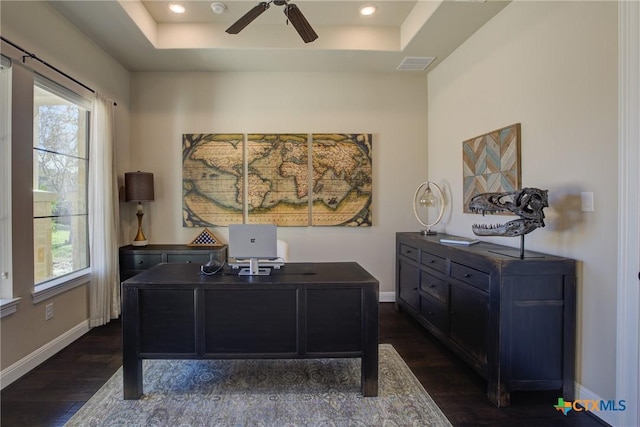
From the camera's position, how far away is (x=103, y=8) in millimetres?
2740

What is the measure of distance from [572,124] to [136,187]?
420 cm

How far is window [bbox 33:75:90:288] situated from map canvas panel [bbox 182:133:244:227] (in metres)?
1.07

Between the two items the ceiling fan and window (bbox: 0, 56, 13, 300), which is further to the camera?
window (bbox: 0, 56, 13, 300)

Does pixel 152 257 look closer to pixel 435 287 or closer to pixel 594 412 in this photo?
pixel 435 287

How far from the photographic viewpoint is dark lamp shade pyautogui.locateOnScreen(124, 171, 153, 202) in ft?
12.1

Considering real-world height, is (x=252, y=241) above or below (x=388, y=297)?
above

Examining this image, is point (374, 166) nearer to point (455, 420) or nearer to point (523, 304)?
point (523, 304)

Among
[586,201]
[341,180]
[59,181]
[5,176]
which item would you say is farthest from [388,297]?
[5,176]

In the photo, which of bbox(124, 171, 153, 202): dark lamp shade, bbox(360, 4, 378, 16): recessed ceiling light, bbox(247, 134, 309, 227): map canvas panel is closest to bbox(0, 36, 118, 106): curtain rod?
bbox(124, 171, 153, 202): dark lamp shade

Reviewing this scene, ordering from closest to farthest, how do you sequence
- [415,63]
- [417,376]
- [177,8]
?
[417,376]
[177,8]
[415,63]

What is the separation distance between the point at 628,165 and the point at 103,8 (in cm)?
406

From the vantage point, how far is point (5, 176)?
2318 mm

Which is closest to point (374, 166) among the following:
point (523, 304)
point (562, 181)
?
point (562, 181)

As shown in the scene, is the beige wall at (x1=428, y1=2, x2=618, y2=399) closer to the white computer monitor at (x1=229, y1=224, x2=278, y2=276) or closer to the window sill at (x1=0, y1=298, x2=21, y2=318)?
the white computer monitor at (x1=229, y1=224, x2=278, y2=276)
